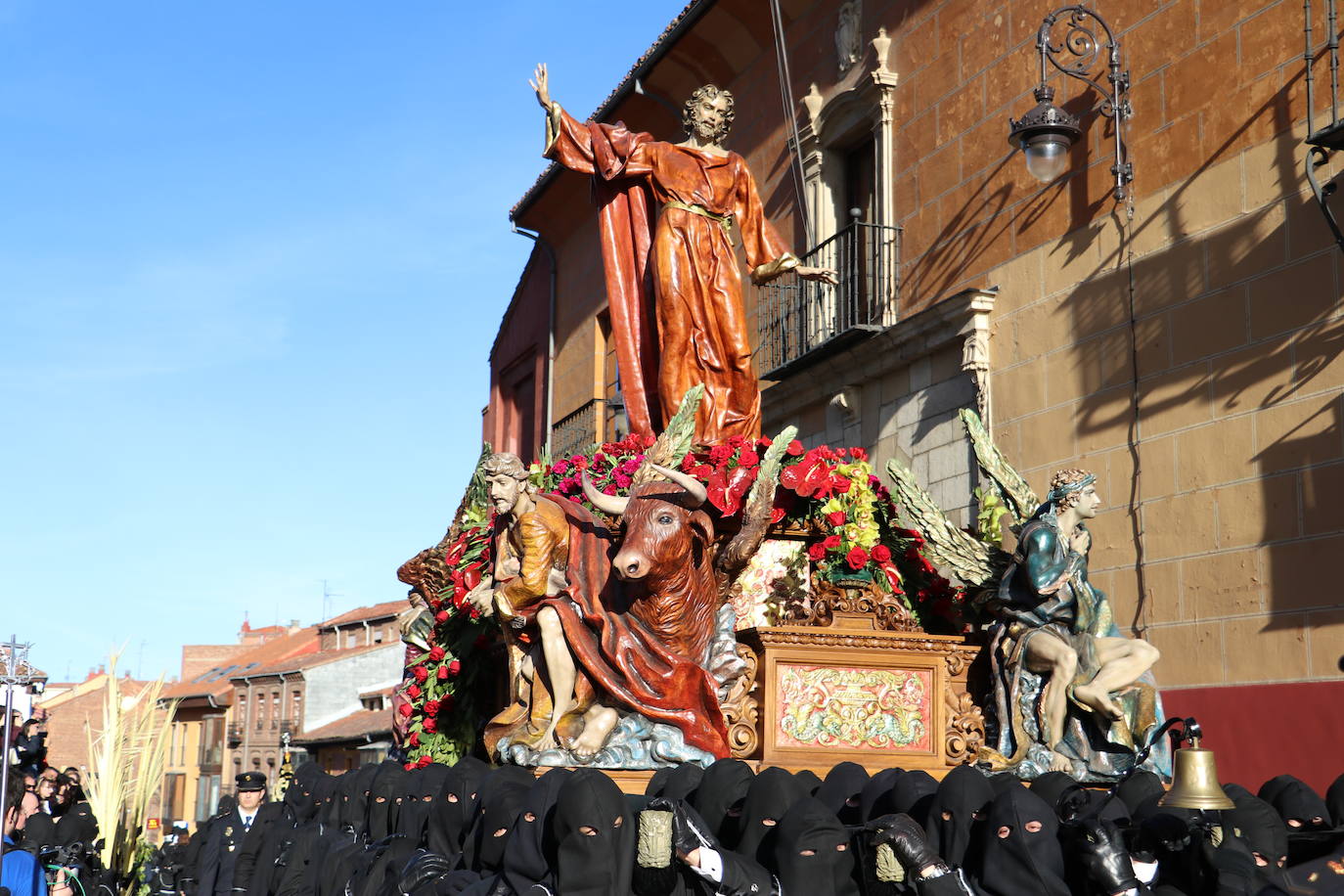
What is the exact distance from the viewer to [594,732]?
7180mm

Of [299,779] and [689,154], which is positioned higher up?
[689,154]

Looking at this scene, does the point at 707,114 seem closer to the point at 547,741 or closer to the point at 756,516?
the point at 756,516

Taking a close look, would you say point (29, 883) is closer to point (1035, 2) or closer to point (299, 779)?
point (299, 779)

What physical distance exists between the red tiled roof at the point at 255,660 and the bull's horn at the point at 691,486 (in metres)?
45.7

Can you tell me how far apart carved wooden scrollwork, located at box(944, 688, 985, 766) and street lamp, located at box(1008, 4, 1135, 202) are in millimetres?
3876

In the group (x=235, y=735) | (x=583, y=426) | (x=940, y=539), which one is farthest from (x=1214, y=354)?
(x=235, y=735)

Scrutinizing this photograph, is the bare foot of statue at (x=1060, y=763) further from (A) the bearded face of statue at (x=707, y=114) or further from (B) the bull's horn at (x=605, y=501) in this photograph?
(A) the bearded face of statue at (x=707, y=114)

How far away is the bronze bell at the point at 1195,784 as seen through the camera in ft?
16.6

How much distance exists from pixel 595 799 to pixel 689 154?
15.5 feet

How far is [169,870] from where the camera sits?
10.6 meters

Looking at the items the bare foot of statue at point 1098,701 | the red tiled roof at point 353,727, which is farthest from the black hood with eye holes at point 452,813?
the red tiled roof at point 353,727

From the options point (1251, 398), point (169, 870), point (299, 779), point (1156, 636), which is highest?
point (1251, 398)

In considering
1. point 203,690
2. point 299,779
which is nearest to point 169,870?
point 299,779

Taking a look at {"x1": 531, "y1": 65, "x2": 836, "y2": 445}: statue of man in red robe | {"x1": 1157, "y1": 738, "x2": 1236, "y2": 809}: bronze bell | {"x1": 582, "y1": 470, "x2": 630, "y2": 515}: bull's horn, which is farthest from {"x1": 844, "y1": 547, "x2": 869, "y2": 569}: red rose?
{"x1": 1157, "y1": 738, "x2": 1236, "y2": 809}: bronze bell
